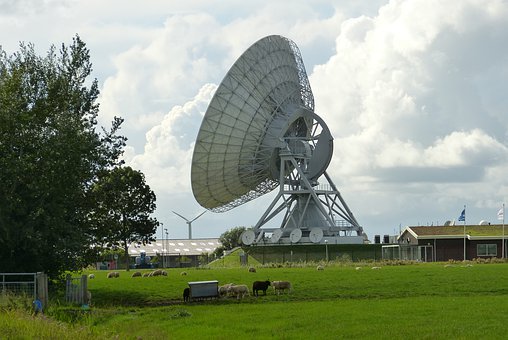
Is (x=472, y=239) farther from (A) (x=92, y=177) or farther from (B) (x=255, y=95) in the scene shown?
(A) (x=92, y=177)

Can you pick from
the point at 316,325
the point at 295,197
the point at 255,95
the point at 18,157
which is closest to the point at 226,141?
the point at 255,95

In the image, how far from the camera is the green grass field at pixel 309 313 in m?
21.1

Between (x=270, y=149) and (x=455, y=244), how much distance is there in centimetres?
2466

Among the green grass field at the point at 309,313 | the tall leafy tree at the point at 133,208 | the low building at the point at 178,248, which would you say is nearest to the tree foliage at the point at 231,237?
the low building at the point at 178,248

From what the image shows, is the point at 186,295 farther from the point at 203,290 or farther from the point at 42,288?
the point at 42,288

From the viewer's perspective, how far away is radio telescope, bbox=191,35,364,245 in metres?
67.5

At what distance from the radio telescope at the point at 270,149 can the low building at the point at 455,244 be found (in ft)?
24.1

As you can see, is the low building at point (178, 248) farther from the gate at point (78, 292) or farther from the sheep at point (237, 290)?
the gate at point (78, 292)

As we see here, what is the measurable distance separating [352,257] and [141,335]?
5844 centimetres

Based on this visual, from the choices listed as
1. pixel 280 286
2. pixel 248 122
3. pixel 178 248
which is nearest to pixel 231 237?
pixel 178 248

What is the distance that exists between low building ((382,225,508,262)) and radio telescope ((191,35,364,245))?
→ 7.35 metres

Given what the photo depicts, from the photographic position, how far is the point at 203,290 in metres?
33.0

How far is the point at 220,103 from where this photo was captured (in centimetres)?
6556

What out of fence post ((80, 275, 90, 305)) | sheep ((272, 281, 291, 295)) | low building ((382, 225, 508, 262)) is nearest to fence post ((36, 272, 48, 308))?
fence post ((80, 275, 90, 305))
